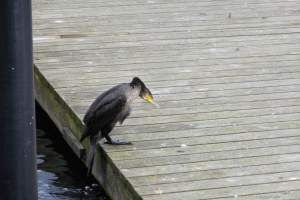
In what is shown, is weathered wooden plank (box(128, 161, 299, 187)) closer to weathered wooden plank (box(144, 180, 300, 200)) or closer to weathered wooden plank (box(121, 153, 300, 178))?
weathered wooden plank (box(121, 153, 300, 178))

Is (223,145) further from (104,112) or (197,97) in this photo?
(197,97)

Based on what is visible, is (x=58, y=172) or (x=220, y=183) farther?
(x=58, y=172)

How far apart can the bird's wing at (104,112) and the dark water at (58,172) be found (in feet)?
2.92

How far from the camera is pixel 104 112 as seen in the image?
175 inches

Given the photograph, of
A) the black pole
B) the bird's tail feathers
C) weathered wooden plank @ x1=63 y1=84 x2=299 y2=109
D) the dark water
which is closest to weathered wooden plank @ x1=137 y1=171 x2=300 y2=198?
the bird's tail feathers

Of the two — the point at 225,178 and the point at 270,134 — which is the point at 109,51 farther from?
the point at 225,178

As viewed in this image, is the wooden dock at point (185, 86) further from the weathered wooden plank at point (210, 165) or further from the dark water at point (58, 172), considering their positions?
the dark water at point (58, 172)

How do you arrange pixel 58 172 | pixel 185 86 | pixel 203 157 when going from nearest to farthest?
pixel 203 157, pixel 185 86, pixel 58 172

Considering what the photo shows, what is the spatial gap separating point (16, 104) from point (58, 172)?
283cm

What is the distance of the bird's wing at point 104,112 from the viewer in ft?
14.6

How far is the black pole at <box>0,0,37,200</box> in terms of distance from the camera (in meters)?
3.04

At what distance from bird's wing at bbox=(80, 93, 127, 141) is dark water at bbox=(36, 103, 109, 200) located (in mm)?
891

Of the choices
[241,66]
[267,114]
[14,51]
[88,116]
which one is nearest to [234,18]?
[241,66]

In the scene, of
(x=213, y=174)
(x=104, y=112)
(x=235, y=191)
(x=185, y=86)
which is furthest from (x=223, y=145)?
(x=185, y=86)
